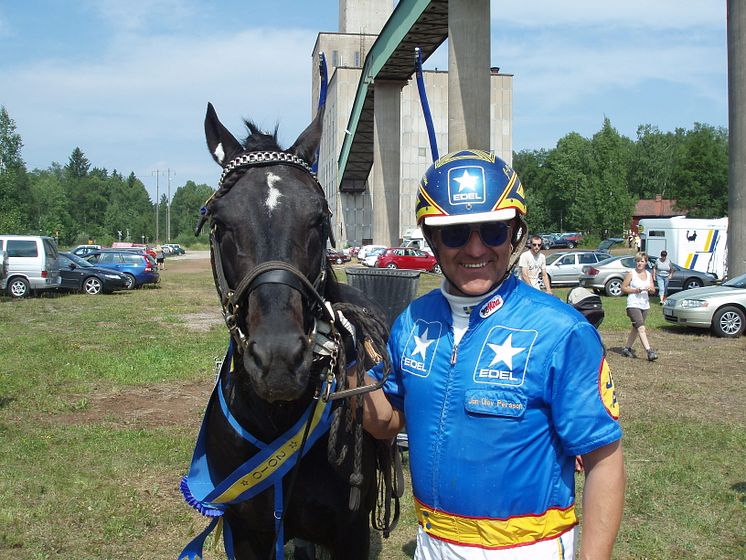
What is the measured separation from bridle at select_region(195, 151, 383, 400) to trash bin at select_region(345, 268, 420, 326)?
118 inches

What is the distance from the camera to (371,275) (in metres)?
6.04

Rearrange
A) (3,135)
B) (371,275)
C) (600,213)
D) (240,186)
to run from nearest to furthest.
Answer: (240,186) < (371,275) < (600,213) < (3,135)

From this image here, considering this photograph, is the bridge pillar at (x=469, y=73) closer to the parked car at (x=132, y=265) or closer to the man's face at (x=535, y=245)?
the man's face at (x=535, y=245)

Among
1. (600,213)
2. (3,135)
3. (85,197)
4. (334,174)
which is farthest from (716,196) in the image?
(85,197)

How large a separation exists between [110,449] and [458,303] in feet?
19.8

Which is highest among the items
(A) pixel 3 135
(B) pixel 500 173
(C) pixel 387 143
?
(A) pixel 3 135

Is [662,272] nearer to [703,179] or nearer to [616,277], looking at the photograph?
[616,277]

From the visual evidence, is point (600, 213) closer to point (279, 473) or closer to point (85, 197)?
point (279, 473)

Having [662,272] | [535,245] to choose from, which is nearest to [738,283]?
[662,272]

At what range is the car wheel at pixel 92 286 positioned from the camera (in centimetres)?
2638

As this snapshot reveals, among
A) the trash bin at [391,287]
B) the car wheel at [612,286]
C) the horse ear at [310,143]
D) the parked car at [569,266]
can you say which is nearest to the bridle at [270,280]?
the horse ear at [310,143]

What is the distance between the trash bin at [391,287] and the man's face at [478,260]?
148 inches

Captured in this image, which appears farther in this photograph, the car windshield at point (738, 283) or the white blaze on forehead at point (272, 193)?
the car windshield at point (738, 283)

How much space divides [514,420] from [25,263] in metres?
25.0
